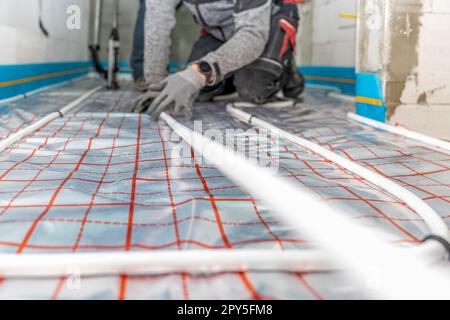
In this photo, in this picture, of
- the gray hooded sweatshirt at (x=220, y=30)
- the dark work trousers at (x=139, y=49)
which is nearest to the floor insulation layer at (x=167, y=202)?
the gray hooded sweatshirt at (x=220, y=30)

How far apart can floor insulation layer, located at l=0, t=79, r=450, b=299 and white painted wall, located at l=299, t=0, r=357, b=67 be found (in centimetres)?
199

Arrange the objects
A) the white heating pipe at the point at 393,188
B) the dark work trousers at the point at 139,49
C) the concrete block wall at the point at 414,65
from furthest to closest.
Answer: the dark work trousers at the point at 139,49, the concrete block wall at the point at 414,65, the white heating pipe at the point at 393,188

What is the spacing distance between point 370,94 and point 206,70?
61 cm

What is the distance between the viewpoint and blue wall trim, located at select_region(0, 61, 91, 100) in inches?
74.2

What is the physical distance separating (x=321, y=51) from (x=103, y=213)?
3.26 metres

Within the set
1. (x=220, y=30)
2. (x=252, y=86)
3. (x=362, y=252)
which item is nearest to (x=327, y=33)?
(x=220, y=30)

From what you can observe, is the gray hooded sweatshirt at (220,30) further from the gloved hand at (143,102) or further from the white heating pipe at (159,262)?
the white heating pipe at (159,262)

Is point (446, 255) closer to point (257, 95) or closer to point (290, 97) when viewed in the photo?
point (257, 95)

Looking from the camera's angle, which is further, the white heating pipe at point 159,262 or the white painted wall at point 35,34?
the white painted wall at point 35,34

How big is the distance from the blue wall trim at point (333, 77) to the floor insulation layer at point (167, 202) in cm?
184

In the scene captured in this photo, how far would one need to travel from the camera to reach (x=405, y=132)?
135 cm

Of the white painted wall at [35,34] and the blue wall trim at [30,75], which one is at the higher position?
the white painted wall at [35,34]

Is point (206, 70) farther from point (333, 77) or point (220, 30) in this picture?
point (333, 77)

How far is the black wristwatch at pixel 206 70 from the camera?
5.50 feet
